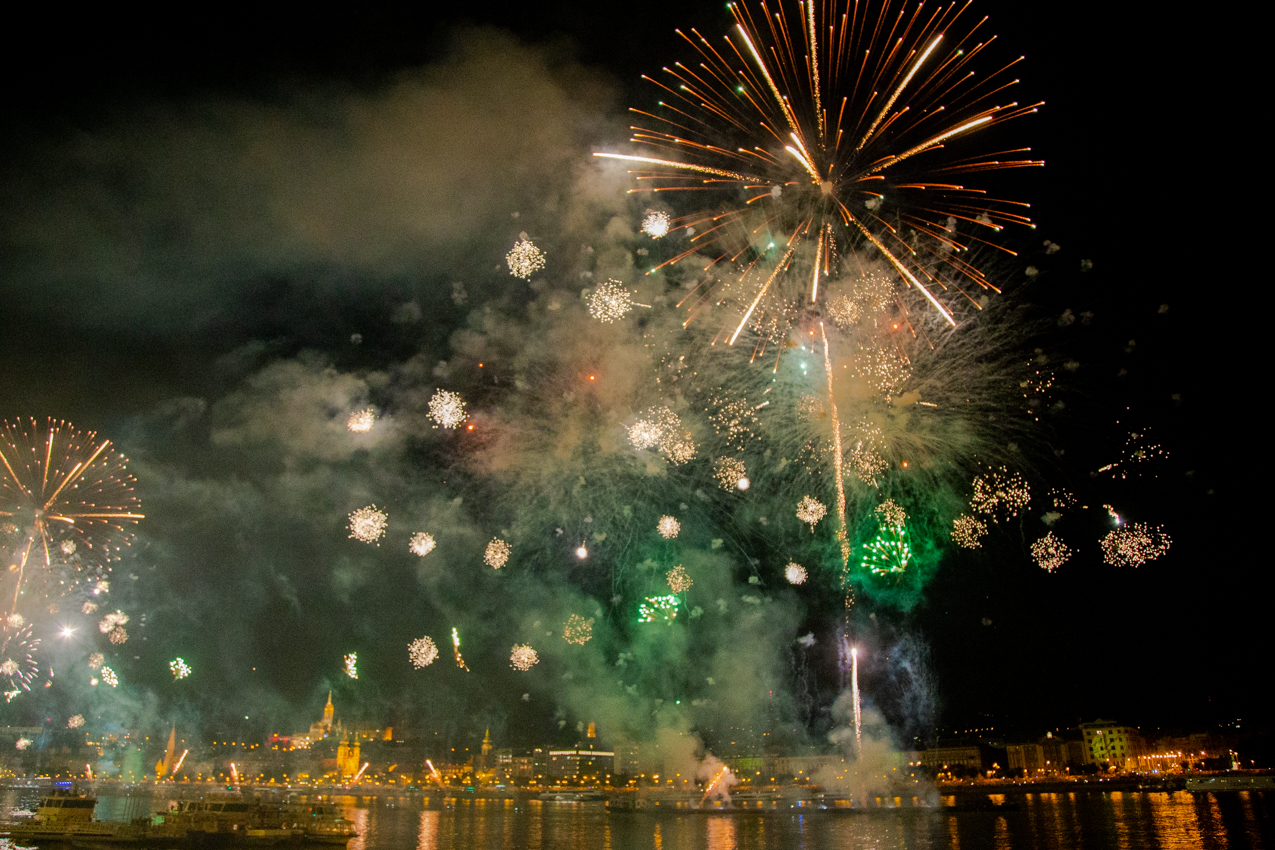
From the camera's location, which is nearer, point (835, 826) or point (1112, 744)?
point (835, 826)

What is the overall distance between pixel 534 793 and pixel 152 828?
58.2m

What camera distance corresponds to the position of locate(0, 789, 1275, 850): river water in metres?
33.0

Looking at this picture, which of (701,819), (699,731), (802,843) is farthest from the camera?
(699,731)

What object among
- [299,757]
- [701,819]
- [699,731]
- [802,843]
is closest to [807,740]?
[699,731]

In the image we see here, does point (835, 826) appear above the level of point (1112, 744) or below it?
below

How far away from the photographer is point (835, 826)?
42.4 metres

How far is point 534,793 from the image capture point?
8475 cm

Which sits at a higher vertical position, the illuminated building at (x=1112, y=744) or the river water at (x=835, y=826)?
the illuminated building at (x=1112, y=744)

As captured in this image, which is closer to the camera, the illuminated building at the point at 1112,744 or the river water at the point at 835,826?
the river water at the point at 835,826

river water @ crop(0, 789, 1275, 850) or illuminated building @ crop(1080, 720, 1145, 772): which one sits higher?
illuminated building @ crop(1080, 720, 1145, 772)

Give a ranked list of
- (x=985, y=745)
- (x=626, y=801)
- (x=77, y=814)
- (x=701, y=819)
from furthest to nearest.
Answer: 1. (x=985, y=745)
2. (x=626, y=801)
3. (x=701, y=819)
4. (x=77, y=814)

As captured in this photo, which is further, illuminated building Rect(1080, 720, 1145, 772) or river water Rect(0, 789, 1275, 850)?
illuminated building Rect(1080, 720, 1145, 772)

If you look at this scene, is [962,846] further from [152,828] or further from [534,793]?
[534,793]

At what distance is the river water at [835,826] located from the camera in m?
33.0
